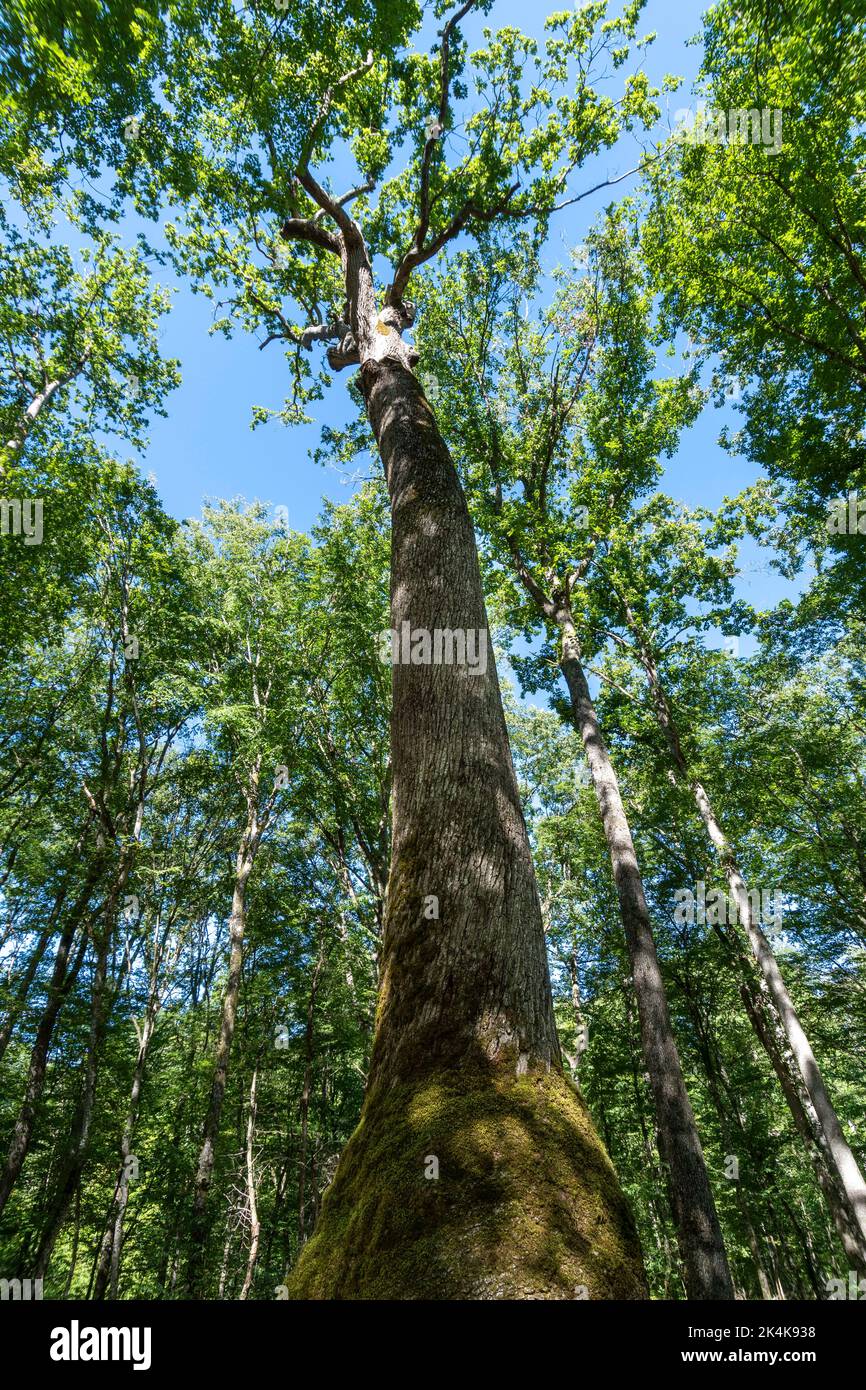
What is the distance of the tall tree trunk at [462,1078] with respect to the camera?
1.51m

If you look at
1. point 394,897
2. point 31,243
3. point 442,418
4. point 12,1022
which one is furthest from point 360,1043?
point 31,243

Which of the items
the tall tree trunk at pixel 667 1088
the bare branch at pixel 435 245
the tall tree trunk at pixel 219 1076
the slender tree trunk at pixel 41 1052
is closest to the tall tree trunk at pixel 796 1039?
the tall tree trunk at pixel 667 1088

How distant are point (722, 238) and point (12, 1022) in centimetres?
2144

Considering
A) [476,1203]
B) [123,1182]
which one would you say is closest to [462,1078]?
[476,1203]

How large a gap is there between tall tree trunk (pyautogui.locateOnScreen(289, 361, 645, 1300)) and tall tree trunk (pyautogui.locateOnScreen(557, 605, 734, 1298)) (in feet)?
21.0

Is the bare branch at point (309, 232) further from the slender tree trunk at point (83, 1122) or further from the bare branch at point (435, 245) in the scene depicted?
the slender tree trunk at point (83, 1122)

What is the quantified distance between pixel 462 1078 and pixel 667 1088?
7.30m

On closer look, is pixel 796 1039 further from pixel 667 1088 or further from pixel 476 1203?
pixel 476 1203

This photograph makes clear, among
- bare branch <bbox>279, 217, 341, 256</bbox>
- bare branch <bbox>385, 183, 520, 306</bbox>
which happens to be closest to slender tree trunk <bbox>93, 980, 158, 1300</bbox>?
bare branch <bbox>385, 183, 520, 306</bbox>

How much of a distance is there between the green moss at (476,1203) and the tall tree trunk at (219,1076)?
1094 cm

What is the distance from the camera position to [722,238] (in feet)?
31.3

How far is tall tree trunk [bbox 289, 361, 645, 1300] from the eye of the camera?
1.51 metres

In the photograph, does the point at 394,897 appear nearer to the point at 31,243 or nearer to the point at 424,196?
the point at 424,196

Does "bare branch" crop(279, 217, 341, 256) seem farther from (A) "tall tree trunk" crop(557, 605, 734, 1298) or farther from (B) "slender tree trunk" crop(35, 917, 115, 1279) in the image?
(B) "slender tree trunk" crop(35, 917, 115, 1279)
